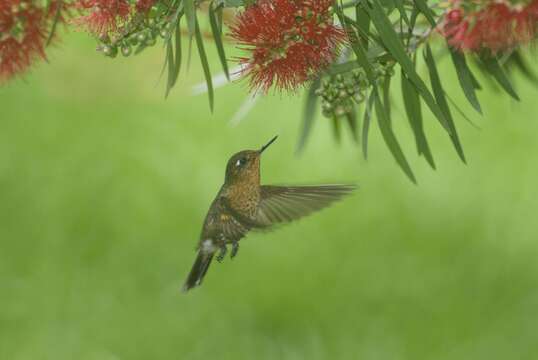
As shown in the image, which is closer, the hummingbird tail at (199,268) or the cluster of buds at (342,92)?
the cluster of buds at (342,92)

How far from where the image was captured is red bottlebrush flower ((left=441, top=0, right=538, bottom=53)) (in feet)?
2.42

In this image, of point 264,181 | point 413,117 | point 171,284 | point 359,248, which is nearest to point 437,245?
point 359,248

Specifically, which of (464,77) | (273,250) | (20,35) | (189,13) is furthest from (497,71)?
(273,250)

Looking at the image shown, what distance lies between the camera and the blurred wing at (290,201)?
1.02m

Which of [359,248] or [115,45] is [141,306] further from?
[115,45]

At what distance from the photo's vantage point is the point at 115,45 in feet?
2.99

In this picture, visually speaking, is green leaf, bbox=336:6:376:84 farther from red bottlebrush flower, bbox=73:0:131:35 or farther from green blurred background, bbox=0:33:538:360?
green blurred background, bbox=0:33:538:360

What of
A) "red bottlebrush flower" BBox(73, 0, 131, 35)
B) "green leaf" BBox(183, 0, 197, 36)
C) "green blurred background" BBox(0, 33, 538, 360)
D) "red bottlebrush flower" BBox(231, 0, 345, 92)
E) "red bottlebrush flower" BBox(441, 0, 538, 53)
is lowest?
"green blurred background" BBox(0, 33, 538, 360)

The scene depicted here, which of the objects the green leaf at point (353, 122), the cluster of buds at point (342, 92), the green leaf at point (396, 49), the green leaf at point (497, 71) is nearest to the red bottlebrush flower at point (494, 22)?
the green leaf at point (396, 49)

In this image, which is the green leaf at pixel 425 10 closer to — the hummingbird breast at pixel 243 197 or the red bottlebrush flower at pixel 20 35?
the hummingbird breast at pixel 243 197

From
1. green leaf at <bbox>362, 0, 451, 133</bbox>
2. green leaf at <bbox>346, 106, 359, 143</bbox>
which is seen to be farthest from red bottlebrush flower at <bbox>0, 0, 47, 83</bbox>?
green leaf at <bbox>346, 106, 359, 143</bbox>

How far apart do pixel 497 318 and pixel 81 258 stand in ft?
3.49

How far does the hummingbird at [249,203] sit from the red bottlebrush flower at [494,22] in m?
0.25

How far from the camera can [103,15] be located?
0.88m
